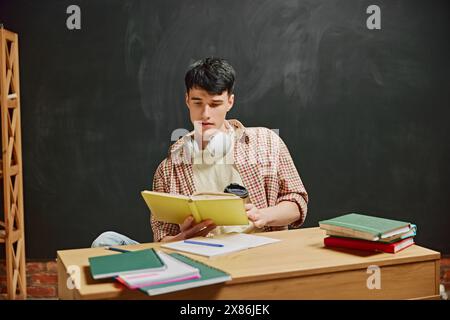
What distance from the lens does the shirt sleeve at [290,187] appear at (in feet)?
8.29

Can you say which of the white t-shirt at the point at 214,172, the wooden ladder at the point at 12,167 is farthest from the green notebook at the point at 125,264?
the wooden ladder at the point at 12,167

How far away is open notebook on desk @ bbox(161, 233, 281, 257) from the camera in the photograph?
1844mm

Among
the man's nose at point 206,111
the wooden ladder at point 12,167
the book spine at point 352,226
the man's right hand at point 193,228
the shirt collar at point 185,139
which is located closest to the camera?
the book spine at point 352,226

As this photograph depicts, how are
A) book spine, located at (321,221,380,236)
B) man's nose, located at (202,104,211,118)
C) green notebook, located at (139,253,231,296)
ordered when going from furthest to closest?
Answer: man's nose, located at (202,104,211,118) → book spine, located at (321,221,380,236) → green notebook, located at (139,253,231,296)

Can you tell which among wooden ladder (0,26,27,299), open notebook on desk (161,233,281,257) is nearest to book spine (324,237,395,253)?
open notebook on desk (161,233,281,257)

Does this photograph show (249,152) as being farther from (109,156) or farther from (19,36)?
(19,36)

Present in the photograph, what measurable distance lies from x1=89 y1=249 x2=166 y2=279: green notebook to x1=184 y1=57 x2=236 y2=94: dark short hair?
3.18 ft

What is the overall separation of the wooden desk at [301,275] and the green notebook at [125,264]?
0.03 m

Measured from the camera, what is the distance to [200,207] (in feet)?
6.42

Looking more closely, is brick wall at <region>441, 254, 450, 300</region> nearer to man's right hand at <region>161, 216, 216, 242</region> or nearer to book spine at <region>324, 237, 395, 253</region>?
book spine at <region>324, 237, 395, 253</region>

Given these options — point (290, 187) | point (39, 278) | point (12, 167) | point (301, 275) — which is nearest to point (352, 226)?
point (301, 275)

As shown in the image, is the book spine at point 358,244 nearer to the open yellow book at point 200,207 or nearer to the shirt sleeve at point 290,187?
the open yellow book at point 200,207

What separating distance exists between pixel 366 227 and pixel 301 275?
0.34 m
